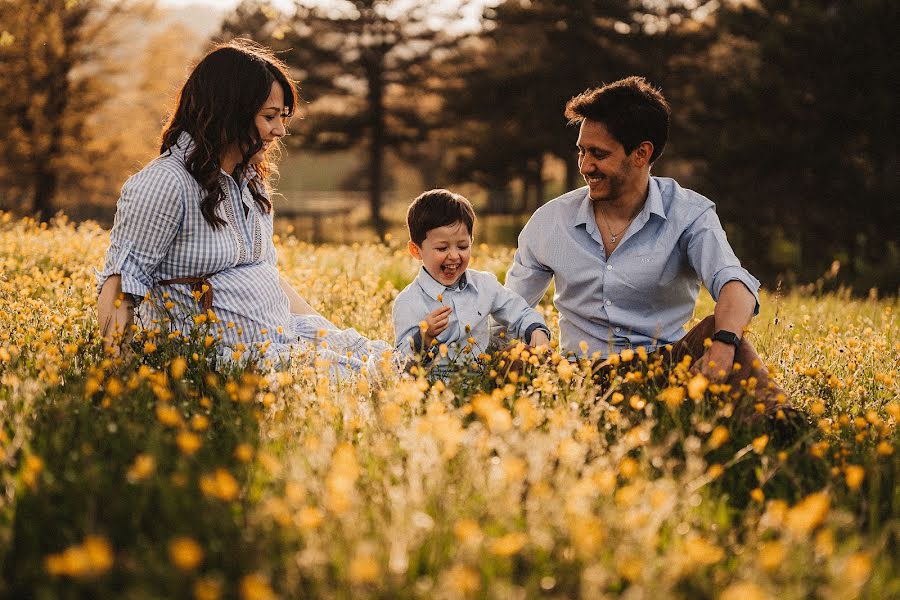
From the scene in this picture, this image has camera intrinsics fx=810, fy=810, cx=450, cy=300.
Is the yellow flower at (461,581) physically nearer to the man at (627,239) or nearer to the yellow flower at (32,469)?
the yellow flower at (32,469)

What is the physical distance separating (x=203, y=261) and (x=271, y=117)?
823mm

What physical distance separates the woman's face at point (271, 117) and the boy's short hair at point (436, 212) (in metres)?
0.81

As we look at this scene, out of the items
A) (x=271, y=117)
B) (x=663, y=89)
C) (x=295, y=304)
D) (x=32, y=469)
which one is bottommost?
(x=663, y=89)

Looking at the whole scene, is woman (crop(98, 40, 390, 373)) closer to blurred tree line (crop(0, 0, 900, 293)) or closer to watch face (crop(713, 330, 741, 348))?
watch face (crop(713, 330, 741, 348))

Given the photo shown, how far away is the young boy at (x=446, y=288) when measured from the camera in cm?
422

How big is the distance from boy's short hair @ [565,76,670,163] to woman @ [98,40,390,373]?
5.37 ft

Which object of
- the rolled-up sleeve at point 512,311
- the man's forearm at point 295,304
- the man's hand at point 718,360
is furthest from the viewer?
the man's forearm at point 295,304

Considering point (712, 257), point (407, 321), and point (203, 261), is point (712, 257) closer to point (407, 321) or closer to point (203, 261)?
point (407, 321)

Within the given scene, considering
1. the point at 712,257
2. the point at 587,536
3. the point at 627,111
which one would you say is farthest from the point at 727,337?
the point at 587,536

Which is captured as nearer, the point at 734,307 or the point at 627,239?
the point at 734,307

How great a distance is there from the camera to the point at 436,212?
166 inches

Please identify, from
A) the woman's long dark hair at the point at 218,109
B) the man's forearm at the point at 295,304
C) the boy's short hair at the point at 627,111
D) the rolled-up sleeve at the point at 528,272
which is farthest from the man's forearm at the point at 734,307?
the woman's long dark hair at the point at 218,109

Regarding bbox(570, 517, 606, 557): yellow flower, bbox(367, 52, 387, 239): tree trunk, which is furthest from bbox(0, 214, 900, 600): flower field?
bbox(367, 52, 387, 239): tree trunk

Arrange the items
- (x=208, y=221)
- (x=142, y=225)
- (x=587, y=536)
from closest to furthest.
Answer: (x=587, y=536)
(x=142, y=225)
(x=208, y=221)
